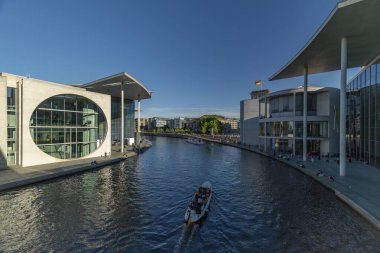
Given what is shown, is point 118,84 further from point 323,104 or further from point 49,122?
point 323,104

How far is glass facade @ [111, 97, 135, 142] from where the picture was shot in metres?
65.9

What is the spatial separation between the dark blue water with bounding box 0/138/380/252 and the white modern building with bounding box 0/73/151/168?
32.9 ft

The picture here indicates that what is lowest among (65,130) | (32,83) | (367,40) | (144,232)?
(144,232)

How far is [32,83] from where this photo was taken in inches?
1205

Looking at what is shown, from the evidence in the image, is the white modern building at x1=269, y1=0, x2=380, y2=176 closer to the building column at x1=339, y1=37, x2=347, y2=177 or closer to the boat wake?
the building column at x1=339, y1=37, x2=347, y2=177

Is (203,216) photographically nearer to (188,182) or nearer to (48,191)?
(188,182)

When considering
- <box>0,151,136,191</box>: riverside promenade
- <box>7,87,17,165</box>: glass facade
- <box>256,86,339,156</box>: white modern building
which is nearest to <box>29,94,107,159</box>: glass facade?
<box>7,87,17,165</box>: glass facade

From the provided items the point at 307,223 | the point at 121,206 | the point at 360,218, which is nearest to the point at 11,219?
the point at 121,206

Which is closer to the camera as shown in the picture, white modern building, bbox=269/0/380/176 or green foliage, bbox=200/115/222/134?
white modern building, bbox=269/0/380/176

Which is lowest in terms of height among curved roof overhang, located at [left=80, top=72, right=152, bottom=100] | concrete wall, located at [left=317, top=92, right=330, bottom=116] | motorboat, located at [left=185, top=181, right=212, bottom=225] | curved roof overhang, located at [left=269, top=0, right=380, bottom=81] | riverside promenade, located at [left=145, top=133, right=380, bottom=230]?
motorboat, located at [left=185, top=181, right=212, bottom=225]

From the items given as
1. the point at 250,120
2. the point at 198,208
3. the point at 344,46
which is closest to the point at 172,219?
the point at 198,208

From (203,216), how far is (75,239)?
9035 millimetres

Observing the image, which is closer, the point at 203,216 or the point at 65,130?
the point at 203,216

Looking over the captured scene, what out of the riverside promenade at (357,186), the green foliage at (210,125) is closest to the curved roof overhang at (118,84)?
the riverside promenade at (357,186)
